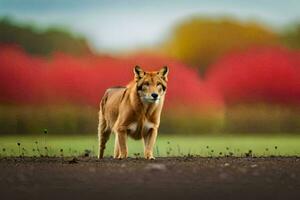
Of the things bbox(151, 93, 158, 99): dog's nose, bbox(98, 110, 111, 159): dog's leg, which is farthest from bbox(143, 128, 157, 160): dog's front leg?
bbox(98, 110, 111, 159): dog's leg

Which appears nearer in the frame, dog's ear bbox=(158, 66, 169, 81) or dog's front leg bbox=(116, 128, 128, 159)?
dog's ear bbox=(158, 66, 169, 81)

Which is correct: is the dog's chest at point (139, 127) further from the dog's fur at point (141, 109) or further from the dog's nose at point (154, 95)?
the dog's nose at point (154, 95)

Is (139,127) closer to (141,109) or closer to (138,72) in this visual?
(141,109)

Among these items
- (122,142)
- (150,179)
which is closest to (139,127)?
(122,142)

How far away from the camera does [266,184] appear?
15.0 metres

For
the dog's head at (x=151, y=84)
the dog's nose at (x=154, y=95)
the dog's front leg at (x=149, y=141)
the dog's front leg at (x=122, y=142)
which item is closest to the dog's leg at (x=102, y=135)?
the dog's front leg at (x=122, y=142)

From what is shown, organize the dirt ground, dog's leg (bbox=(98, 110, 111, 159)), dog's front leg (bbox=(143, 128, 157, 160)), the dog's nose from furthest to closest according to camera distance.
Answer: dog's leg (bbox=(98, 110, 111, 159))
dog's front leg (bbox=(143, 128, 157, 160))
the dog's nose
the dirt ground

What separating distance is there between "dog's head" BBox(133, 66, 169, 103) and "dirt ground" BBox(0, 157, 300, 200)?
4.81 feet

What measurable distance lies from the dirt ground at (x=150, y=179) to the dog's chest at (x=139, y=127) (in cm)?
81

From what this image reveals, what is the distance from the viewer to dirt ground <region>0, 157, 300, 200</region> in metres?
13.9

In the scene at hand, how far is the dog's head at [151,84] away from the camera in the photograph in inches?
747

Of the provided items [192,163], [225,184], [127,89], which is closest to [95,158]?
[127,89]

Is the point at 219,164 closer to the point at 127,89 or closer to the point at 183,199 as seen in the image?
the point at 127,89

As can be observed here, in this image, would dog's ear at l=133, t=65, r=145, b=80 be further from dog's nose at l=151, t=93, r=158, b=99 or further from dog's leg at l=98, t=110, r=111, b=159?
dog's leg at l=98, t=110, r=111, b=159
